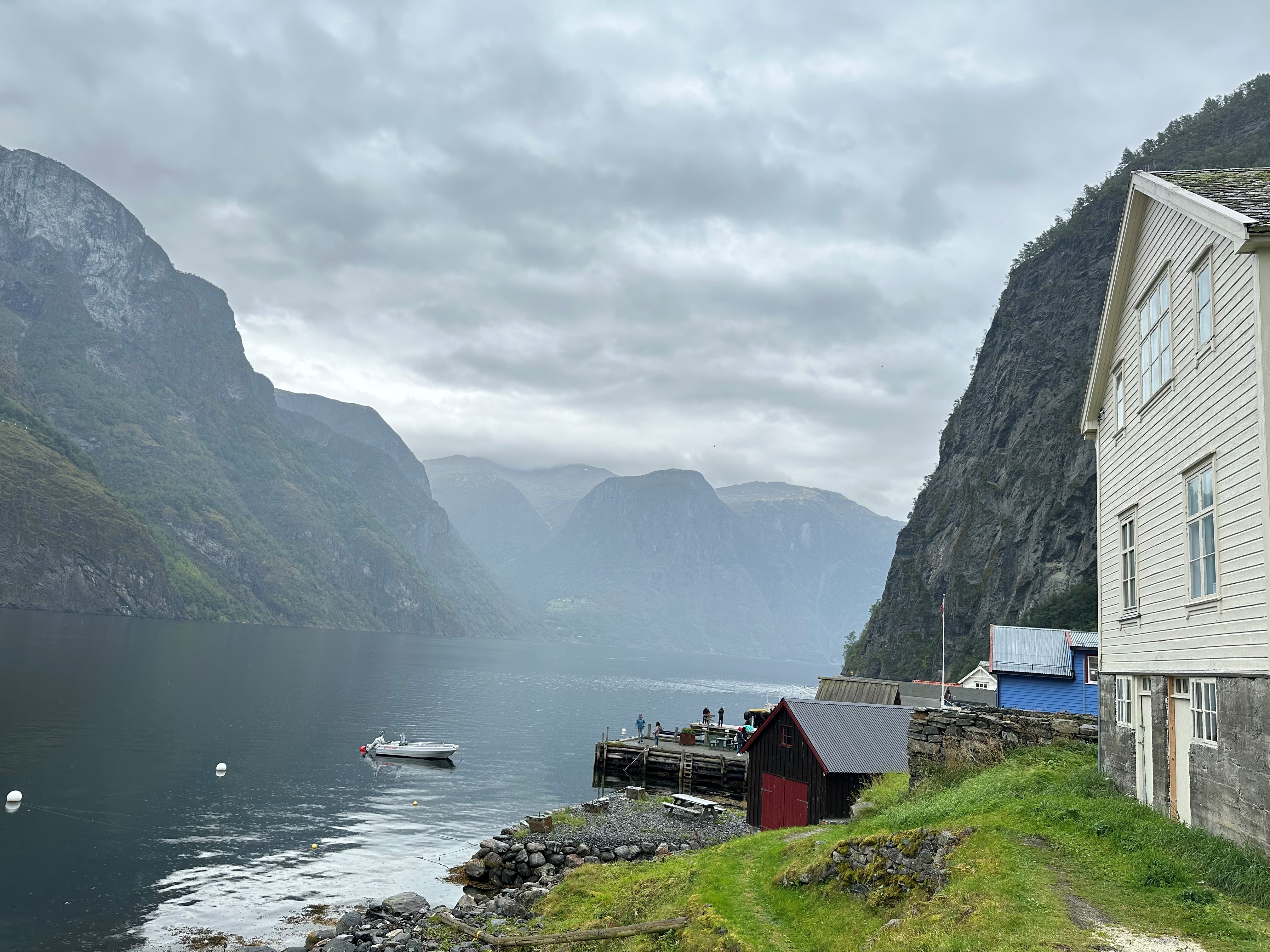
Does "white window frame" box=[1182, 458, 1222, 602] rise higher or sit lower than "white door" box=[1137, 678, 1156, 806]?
higher

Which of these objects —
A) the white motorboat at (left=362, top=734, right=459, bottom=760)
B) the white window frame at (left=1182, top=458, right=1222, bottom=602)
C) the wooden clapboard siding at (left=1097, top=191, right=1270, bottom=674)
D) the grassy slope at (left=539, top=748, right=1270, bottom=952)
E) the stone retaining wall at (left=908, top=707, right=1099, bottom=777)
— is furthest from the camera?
the white motorboat at (left=362, top=734, right=459, bottom=760)

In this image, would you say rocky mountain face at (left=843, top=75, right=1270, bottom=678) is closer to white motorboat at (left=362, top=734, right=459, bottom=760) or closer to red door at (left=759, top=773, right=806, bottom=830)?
white motorboat at (left=362, top=734, right=459, bottom=760)

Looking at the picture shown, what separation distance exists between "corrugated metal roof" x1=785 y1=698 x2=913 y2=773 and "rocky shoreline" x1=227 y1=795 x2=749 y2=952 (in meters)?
5.62

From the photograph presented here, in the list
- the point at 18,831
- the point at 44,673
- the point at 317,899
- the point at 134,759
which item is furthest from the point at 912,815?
the point at 44,673

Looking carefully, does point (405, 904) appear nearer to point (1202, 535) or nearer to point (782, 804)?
point (782, 804)

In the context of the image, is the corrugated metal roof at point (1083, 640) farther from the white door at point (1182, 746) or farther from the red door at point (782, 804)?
the white door at point (1182, 746)

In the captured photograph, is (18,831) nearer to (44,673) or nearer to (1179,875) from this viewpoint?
(1179,875)

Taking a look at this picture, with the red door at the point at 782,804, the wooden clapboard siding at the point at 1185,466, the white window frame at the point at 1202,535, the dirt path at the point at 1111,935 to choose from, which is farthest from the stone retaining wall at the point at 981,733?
the red door at the point at 782,804

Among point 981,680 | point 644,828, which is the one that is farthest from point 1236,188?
point 981,680

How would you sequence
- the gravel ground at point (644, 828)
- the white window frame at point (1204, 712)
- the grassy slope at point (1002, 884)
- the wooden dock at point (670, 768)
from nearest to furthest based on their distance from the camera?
the grassy slope at point (1002, 884)
the white window frame at point (1204, 712)
the gravel ground at point (644, 828)
the wooden dock at point (670, 768)

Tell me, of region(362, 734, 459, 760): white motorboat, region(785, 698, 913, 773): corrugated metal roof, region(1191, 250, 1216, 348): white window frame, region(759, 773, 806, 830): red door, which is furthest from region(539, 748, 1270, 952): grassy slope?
region(362, 734, 459, 760): white motorboat

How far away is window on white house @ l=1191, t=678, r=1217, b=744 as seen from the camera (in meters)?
15.5

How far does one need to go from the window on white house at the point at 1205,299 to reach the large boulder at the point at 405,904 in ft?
98.8

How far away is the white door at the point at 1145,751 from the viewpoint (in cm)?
1794
